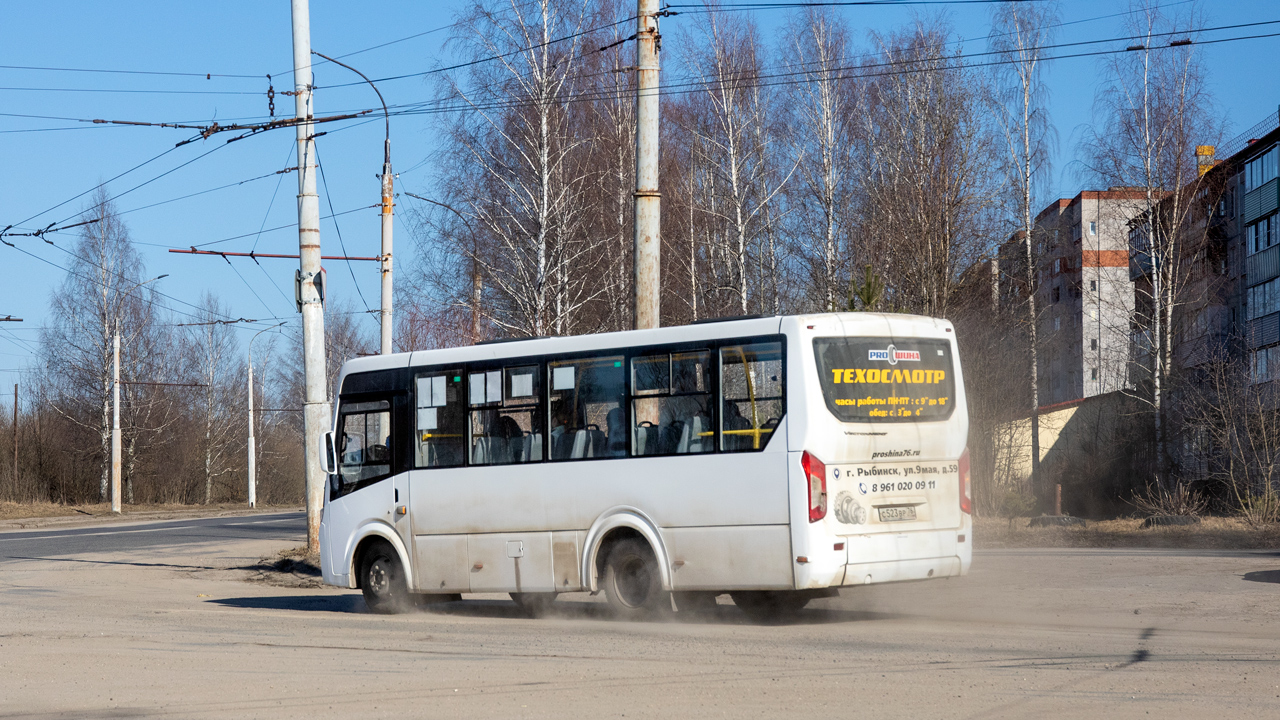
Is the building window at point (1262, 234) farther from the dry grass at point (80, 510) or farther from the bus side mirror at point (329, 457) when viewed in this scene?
the dry grass at point (80, 510)

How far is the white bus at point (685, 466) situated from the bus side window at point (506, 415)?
2 centimetres

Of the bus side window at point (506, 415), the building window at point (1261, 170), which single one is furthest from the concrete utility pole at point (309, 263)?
the building window at point (1261, 170)

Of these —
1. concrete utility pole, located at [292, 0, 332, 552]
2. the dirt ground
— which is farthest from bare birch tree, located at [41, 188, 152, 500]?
concrete utility pole, located at [292, 0, 332, 552]

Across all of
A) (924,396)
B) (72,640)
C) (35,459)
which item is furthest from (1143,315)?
(35,459)

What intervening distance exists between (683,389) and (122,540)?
2440cm

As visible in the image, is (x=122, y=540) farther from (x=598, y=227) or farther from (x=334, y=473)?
(x=334, y=473)

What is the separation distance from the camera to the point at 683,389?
12.4m

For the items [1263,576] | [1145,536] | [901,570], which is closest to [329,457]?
[901,570]

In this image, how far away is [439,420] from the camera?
571 inches

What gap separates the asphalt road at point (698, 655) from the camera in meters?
7.80

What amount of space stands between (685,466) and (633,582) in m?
1.32

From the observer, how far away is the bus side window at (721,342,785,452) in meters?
11.8

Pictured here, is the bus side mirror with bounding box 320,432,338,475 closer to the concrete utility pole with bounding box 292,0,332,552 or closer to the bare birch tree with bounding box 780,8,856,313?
the concrete utility pole with bounding box 292,0,332,552

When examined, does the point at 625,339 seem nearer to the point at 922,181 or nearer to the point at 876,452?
the point at 876,452
